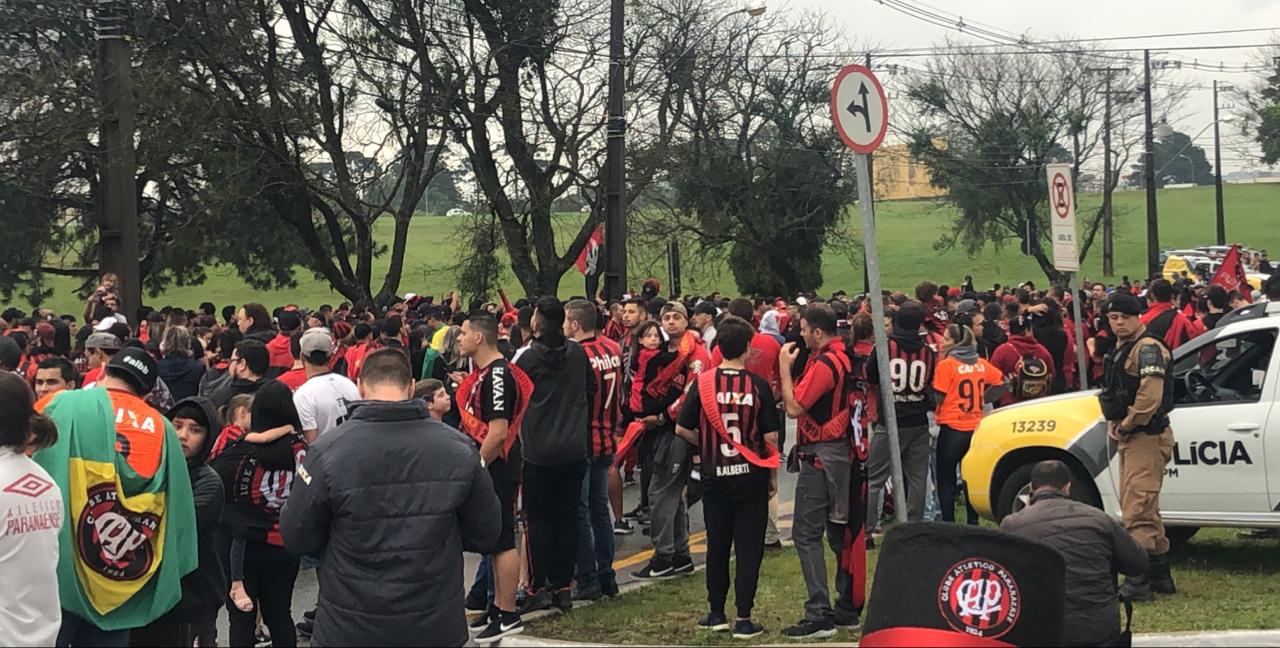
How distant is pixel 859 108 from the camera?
7.23 meters

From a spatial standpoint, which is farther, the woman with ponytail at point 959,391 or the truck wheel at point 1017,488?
the woman with ponytail at point 959,391

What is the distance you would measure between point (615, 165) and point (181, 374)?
39.5 feet

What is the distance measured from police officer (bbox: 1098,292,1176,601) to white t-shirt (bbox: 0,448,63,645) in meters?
6.32

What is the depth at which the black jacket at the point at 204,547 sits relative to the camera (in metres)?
5.89

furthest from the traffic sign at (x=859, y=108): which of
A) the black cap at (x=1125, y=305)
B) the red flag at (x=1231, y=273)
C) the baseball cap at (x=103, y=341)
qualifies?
the red flag at (x=1231, y=273)

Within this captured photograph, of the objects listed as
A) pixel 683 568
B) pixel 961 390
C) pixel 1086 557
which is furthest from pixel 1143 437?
pixel 683 568

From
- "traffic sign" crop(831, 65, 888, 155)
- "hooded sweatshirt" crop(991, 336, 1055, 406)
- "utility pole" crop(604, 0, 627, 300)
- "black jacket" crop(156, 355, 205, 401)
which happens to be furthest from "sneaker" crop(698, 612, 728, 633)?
"utility pole" crop(604, 0, 627, 300)

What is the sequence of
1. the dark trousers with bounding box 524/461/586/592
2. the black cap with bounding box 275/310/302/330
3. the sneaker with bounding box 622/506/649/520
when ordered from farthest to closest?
the sneaker with bounding box 622/506/649/520 < the black cap with bounding box 275/310/302/330 < the dark trousers with bounding box 524/461/586/592

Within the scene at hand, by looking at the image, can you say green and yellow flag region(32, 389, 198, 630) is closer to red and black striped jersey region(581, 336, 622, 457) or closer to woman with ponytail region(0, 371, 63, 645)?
woman with ponytail region(0, 371, 63, 645)

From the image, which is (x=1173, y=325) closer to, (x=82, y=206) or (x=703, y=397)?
(x=703, y=397)

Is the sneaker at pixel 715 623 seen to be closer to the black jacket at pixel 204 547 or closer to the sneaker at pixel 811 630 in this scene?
the sneaker at pixel 811 630

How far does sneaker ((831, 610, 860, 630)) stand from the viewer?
26.4 feet

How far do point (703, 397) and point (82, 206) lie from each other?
20995mm

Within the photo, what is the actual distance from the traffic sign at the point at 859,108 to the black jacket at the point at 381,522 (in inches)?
122
